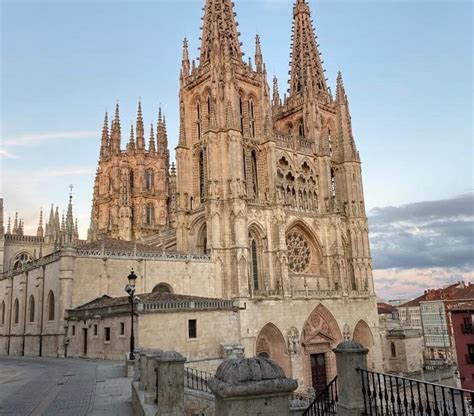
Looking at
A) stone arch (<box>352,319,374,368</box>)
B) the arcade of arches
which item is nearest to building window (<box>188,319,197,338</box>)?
the arcade of arches

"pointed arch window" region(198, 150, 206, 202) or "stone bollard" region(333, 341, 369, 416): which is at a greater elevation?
"pointed arch window" region(198, 150, 206, 202)

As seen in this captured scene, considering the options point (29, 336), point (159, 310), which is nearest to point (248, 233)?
point (159, 310)

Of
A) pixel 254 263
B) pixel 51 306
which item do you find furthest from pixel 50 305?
pixel 254 263

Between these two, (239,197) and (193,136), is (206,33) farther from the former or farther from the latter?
(239,197)

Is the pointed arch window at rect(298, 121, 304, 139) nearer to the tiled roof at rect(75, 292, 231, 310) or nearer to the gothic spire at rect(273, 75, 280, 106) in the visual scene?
the gothic spire at rect(273, 75, 280, 106)

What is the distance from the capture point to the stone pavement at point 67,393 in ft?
33.9

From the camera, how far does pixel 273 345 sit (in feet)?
110

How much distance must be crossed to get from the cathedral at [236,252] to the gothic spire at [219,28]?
0.47 ft

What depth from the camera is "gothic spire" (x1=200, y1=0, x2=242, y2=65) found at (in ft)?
127

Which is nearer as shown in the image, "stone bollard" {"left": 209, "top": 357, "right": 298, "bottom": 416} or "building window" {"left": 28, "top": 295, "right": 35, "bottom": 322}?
"stone bollard" {"left": 209, "top": 357, "right": 298, "bottom": 416}

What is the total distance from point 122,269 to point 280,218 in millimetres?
12833

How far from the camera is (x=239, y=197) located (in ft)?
109

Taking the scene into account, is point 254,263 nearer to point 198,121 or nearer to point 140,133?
point 198,121

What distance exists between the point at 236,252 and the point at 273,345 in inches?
298
